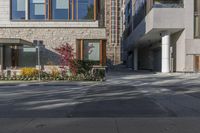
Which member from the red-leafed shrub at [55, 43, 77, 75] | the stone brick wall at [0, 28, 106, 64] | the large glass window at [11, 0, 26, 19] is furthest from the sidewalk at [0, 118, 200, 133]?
the large glass window at [11, 0, 26, 19]

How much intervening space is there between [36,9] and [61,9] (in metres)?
2.28

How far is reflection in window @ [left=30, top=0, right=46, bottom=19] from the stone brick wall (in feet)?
4.21

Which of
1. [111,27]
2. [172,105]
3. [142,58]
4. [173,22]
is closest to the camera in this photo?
[172,105]

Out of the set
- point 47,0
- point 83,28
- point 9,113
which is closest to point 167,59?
point 83,28

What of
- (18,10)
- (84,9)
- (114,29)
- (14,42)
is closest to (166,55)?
(84,9)

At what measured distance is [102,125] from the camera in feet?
28.6

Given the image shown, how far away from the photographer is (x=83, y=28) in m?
31.6

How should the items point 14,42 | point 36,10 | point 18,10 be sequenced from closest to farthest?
point 14,42, point 36,10, point 18,10

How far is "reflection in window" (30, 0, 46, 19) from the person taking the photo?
3203 centimetres

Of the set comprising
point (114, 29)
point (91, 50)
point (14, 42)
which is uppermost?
point (114, 29)

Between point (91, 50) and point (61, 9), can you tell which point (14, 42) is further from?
point (91, 50)

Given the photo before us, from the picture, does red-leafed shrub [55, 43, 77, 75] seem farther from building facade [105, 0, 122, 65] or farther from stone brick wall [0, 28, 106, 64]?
building facade [105, 0, 122, 65]

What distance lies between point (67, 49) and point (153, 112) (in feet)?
56.0

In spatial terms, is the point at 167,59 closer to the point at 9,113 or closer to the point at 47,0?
the point at 47,0
